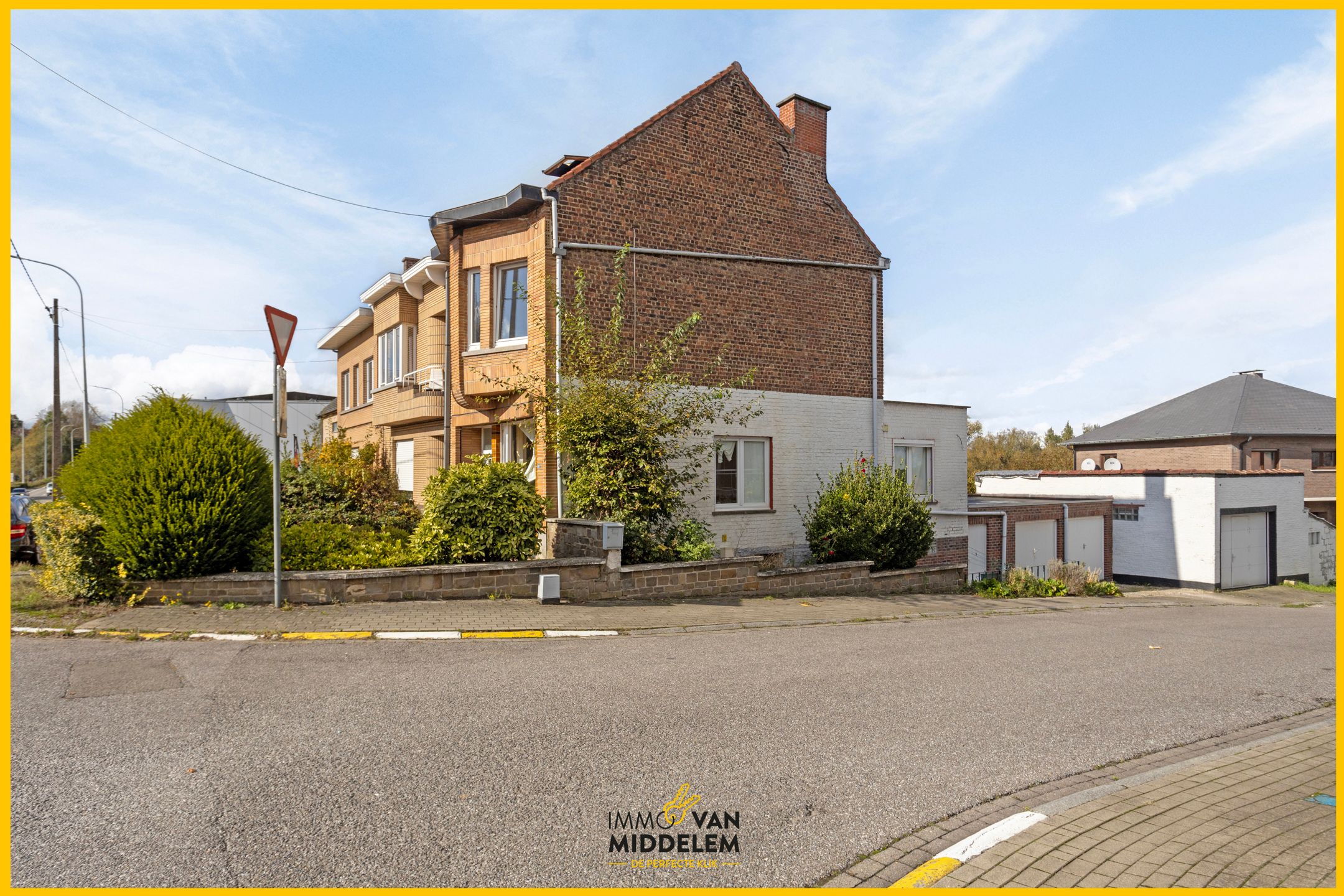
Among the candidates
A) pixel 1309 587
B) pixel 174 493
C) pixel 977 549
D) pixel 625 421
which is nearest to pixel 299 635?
pixel 174 493

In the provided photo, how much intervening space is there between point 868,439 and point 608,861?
15.7m

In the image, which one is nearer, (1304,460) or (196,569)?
(196,569)

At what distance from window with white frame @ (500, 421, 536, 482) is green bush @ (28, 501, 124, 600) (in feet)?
22.5

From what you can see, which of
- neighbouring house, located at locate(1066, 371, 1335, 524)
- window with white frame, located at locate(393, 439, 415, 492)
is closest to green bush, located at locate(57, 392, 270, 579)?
window with white frame, located at locate(393, 439, 415, 492)

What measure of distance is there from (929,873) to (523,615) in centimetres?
720

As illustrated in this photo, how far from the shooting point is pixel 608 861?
4.11 meters

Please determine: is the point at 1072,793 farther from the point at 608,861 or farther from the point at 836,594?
the point at 836,594

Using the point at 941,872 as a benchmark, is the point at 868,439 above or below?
above

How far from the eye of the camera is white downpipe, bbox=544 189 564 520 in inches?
573

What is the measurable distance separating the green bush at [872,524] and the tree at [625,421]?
2507mm

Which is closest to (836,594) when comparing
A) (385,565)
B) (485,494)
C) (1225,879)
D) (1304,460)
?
(485,494)

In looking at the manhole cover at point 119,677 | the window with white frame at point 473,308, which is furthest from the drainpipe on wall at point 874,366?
the manhole cover at point 119,677

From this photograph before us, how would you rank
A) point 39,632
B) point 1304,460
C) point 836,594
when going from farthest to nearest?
point 1304,460 < point 836,594 < point 39,632

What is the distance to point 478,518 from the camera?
12.0m
